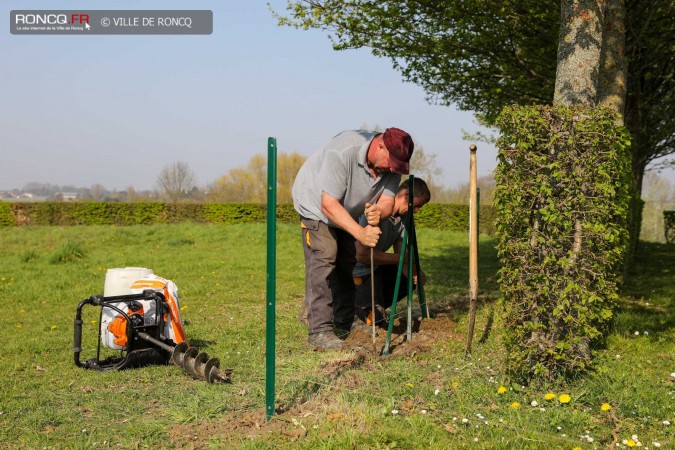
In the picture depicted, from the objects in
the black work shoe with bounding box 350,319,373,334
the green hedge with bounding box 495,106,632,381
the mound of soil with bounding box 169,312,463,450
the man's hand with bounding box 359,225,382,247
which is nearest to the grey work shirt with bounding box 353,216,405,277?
the black work shoe with bounding box 350,319,373,334

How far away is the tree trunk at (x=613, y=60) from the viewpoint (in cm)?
651

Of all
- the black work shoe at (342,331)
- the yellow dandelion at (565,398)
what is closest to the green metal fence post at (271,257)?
the yellow dandelion at (565,398)

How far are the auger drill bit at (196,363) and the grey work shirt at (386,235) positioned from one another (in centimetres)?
186

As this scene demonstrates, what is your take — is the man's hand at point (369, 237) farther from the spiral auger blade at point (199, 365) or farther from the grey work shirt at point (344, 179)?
the spiral auger blade at point (199, 365)

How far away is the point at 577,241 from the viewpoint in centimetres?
405

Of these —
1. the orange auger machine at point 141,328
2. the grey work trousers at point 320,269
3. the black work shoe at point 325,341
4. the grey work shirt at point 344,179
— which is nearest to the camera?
the orange auger machine at point 141,328

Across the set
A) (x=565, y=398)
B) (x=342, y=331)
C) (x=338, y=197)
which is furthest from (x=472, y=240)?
(x=342, y=331)

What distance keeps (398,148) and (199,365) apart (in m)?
2.25

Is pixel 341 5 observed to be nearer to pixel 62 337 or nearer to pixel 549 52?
pixel 549 52

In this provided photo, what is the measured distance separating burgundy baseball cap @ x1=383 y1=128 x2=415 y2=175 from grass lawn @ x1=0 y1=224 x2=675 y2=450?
1.50 meters

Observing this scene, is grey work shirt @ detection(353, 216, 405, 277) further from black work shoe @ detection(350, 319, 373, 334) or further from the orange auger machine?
the orange auger machine

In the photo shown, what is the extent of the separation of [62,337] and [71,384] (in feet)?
6.47

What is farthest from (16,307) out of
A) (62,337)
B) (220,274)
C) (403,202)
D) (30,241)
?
(30,241)

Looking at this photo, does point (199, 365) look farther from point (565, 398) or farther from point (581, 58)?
point (581, 58)
